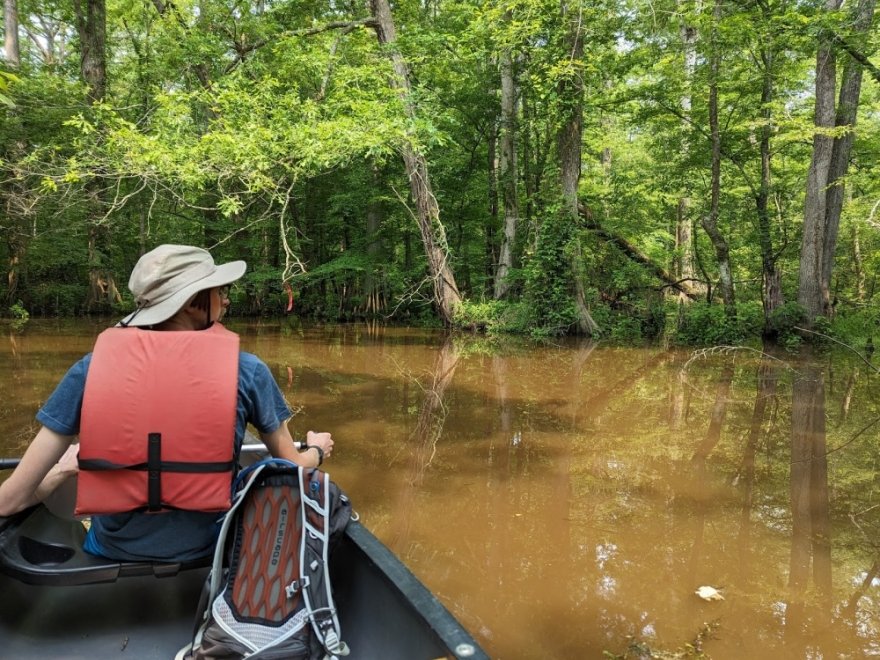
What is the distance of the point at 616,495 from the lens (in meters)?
4.19

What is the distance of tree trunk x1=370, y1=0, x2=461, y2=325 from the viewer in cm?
1244

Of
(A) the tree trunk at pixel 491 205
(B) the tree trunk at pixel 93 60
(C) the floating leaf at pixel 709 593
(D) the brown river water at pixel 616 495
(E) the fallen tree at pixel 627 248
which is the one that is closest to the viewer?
(D) the brown river water at pixel 616 495

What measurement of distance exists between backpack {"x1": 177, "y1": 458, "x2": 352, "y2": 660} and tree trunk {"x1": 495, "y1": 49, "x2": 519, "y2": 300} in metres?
13.3

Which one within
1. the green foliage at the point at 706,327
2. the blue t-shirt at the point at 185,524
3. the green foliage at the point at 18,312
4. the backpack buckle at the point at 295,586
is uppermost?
the blue t-shirt at the point at 185,524

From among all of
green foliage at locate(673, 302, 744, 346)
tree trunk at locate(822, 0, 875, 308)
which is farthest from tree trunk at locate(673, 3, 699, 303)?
tree trunk at locate(822, 0, 875, 308)

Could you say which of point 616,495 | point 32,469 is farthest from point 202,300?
point 616,495

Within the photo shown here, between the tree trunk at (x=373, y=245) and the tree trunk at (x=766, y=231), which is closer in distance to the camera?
the tree trunk at (x=766, y=231)

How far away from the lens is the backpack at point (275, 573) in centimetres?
163

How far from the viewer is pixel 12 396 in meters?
6.50

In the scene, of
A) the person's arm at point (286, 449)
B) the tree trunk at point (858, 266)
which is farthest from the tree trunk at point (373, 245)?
the person's arm at point (286, 449)

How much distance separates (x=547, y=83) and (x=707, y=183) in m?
5.96

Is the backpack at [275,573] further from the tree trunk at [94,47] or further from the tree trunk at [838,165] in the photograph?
the tree trunk at [94,47]

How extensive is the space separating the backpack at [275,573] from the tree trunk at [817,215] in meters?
12.3

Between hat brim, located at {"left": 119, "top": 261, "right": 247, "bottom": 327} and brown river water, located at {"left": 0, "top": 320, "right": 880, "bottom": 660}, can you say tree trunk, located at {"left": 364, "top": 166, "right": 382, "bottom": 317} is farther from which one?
hat brim, located at {"left": 119, "top": 261, "right": 247, "bottom": 327}
